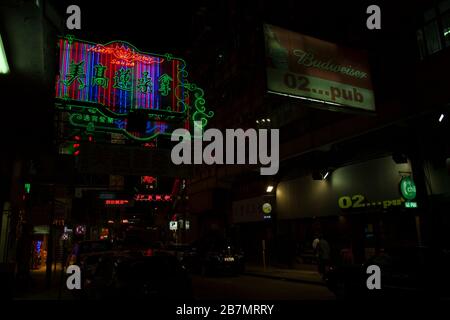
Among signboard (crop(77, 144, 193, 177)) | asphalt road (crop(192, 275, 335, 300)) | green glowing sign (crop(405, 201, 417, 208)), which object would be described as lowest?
asphalt road (crop(192, 275, 335, 300))

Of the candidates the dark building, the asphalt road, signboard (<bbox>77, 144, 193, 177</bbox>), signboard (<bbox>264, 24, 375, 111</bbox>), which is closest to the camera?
signboard (<bbox>77, 144, 193, 177</bbox>)

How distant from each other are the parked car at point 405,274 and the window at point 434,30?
9.45m

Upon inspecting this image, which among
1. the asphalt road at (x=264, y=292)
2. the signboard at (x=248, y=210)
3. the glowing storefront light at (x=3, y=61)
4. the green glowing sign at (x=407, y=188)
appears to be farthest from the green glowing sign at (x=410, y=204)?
the glowing storefront light at (x=3, y=61)

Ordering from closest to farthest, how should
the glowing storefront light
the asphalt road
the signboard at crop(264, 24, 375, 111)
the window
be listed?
the glowing storefront light < the signboard at crop(264, 24, 375, 111) < the asphalt road < the window

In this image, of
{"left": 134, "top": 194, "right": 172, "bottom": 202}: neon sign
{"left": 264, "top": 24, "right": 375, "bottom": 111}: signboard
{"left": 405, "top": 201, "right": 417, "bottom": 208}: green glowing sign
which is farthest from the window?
{"left": 134, "top": 194, "right": 172, "bottom": 202}: neon sign

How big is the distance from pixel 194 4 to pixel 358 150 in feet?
A: 97.8

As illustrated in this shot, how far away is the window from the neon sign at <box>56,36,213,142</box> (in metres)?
10.5

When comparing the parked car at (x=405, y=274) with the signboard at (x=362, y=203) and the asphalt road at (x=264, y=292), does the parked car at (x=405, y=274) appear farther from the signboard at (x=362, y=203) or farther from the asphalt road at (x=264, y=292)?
the signboard at (x=362, y=203)

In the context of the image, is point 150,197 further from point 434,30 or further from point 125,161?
point 125,161

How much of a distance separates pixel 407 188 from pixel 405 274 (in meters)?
7.65

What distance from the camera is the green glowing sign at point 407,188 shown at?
1582 cm

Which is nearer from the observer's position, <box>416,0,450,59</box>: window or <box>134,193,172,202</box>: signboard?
<box>416,0,450,59</box>: window

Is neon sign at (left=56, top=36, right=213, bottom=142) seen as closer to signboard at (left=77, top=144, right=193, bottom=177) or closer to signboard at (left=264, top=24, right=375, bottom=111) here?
signboard at (left=77, top=144, right=193, bottom=177)

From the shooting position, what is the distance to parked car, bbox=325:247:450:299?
27.6 ft
